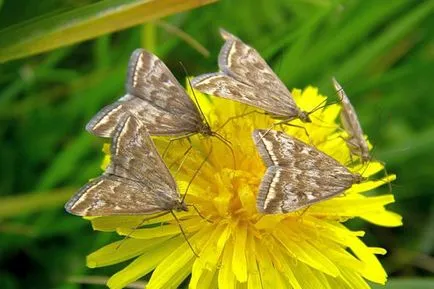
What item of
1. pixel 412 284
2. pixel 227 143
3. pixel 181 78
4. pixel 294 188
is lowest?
pixel 412 284

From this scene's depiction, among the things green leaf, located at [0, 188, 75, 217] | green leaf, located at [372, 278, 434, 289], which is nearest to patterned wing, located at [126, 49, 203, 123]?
green leaf, located at [0, 188, 75, 217]

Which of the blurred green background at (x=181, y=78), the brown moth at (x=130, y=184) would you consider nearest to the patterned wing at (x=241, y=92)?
the brown moth at (x=130, y=184)

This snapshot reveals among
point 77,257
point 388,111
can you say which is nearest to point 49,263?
point 77,257

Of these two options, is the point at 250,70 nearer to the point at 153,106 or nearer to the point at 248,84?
the point at 248,84

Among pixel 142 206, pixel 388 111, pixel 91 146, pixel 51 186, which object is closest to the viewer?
pixel 142 206

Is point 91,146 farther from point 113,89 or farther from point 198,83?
point 198,83

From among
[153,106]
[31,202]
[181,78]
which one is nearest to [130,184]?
[153,106]
